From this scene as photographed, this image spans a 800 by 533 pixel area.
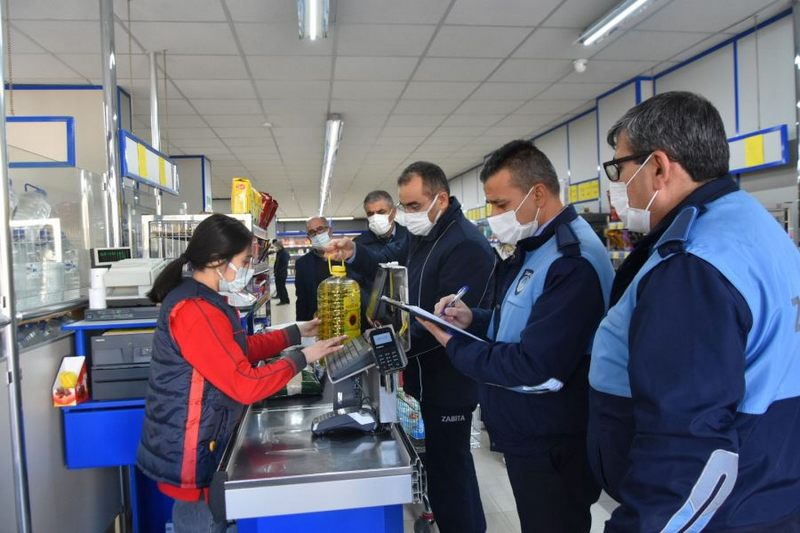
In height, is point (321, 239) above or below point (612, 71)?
below

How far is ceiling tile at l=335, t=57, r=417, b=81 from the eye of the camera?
5285mm

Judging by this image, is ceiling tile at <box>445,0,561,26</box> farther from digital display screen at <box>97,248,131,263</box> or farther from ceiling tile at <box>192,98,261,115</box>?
ceiling tile at <box>192,98,261,115</box>

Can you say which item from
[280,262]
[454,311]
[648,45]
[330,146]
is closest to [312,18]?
[454,311]

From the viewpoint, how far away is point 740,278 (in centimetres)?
91

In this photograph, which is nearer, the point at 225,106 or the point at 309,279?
the point at 309,279

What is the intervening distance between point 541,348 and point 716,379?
609mm

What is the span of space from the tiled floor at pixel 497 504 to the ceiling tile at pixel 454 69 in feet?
12.4

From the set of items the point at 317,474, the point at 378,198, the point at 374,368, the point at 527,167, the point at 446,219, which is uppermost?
the point at 378,198

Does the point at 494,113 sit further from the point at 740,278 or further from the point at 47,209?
the point at 740,278

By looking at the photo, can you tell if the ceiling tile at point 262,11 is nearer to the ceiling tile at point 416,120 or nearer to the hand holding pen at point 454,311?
the hand holding pen at point 454,311

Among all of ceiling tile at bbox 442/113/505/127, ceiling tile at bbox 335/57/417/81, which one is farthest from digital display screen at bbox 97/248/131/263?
ceiling tile at bbox 442/113/505/127

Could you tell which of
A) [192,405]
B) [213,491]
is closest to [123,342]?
[192,405]

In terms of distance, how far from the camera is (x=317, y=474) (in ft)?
4.91

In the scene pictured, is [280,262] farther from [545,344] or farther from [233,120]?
[545,344]
